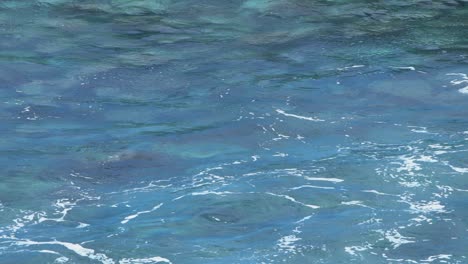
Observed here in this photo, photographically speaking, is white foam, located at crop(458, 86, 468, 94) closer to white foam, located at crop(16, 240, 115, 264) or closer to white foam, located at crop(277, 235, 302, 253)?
white foam, located at crop(277, 235, 302, 253)

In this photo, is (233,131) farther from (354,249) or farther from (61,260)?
(61,260)

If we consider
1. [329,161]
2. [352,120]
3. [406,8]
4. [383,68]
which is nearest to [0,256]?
[329,161]

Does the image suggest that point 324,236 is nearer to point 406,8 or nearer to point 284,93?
point 284,93

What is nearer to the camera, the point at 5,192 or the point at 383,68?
the point at 5,192

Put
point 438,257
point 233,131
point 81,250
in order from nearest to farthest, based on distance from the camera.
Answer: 1. point 438,257
2. point 81,250
3. point 233,131

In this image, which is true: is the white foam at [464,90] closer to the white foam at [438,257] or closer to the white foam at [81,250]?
the white foam at [438,257]

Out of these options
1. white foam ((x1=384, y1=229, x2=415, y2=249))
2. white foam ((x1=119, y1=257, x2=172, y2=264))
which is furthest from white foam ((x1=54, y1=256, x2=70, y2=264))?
white foam ((x1=384, y1=229, x2=415, y2=249))

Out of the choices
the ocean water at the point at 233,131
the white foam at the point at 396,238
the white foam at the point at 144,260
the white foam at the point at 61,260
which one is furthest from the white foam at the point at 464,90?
the white foam at the point at 61,260

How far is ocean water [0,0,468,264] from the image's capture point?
27.0ft

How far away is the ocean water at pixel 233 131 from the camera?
823 centimetres

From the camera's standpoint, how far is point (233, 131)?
33.2 feet

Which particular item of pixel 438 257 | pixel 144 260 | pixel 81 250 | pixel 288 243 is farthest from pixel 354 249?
pixel 81 250

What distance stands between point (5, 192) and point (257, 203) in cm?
223

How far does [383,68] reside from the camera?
1129 cm
